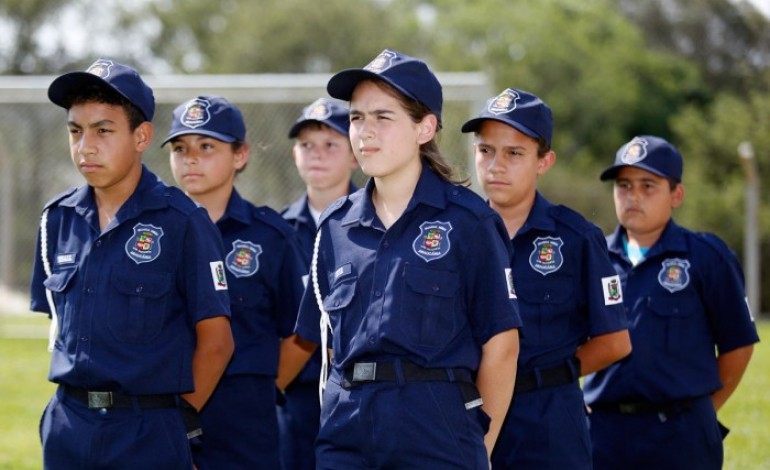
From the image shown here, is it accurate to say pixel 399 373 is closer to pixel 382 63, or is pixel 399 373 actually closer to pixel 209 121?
pixel 382 63

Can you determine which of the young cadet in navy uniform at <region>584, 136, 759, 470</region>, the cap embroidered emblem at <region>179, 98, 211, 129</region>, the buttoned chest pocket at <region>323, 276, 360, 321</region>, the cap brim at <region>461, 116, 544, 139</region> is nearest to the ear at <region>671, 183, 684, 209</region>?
the young cadet in navy uniform at <region>584, 136, 759, 470</region>

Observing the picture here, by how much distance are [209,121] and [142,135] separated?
1.20 metres

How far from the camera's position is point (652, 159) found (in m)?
6.47

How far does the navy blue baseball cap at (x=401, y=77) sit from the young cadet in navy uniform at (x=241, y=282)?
1811 millimetres

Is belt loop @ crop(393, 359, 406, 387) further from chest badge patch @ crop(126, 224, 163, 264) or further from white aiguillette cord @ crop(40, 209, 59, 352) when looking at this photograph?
white aiguillette cord @ crop(40, 209, 59, 352)

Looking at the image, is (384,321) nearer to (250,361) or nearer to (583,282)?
(583,282)

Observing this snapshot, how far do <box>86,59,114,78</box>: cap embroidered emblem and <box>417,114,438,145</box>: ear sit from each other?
1.25m

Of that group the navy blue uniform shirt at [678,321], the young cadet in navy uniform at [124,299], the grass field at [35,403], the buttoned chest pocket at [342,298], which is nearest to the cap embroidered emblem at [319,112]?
the navy blue uniform shirt at [678,321]

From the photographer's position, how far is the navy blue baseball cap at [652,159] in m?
6.46

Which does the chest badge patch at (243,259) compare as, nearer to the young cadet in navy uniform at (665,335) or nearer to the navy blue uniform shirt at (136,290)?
the navy blue uniform shirt at (136,290)

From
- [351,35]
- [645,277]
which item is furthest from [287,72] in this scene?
[645,277]

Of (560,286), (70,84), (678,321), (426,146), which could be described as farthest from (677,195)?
(70,84)

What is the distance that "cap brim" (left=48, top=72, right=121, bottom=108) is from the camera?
4.70 meters

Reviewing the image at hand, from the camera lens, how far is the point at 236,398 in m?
5.90
